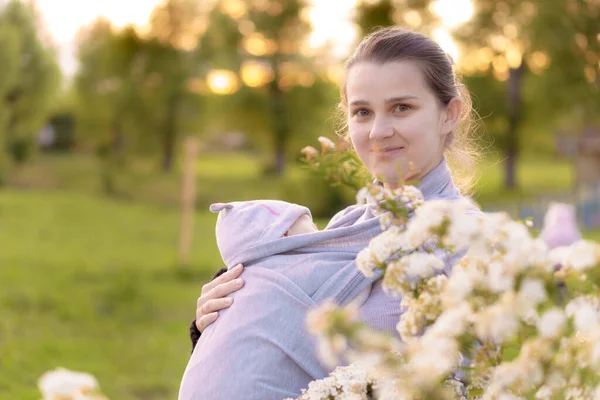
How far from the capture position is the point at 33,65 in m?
23.3

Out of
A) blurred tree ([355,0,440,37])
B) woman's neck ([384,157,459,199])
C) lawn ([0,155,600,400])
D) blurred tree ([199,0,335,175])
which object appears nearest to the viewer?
woman's neck ([384,157,459,199])

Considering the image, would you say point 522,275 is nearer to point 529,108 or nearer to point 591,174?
point 591,174

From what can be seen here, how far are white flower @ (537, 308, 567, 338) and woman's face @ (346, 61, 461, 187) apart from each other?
3.50ft

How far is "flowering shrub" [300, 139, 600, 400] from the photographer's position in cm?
112

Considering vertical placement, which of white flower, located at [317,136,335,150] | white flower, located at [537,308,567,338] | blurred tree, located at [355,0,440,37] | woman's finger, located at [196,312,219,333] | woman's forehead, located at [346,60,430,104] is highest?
blurred tree, located at [355,0,440,37]

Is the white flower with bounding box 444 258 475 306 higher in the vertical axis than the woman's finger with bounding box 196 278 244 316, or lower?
higher

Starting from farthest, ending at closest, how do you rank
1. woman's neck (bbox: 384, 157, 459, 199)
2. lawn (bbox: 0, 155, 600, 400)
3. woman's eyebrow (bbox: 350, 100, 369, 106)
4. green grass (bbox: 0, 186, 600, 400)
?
lawn (bbox: 0, 155, 600, 400)
green grass (bbox: 0, 186, 600, 400)
woman's neck (bbox: 384, 157, 459, 199)
woman's eyebrow (bbox: 350, 100, 369, 106)

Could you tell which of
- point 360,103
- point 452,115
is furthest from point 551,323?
point 452,115

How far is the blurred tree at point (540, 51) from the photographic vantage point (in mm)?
24781

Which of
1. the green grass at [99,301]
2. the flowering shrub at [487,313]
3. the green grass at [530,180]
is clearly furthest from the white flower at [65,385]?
the green grass at [530,180]

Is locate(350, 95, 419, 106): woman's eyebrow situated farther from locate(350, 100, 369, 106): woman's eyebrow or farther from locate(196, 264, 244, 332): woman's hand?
locate(196, 264, 244, 332): woman's hand

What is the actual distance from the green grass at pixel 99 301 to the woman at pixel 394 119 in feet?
20.5

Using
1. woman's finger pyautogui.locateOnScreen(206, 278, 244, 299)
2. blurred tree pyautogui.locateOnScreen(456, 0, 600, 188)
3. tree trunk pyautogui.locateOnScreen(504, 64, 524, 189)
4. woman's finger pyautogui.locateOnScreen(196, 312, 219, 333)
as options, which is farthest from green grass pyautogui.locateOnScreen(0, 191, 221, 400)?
tree trunk pyautogui.locateOnScreen(504, 64, 524, 189)

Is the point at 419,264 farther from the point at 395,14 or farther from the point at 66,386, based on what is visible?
the point at 395,14
